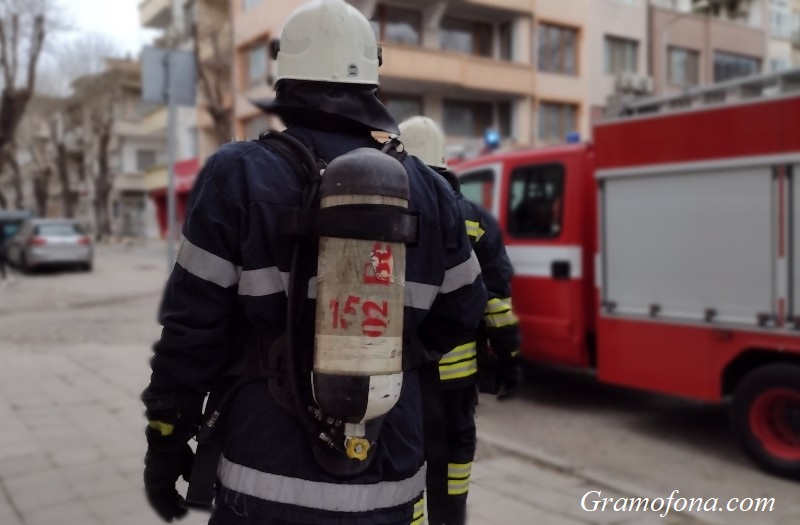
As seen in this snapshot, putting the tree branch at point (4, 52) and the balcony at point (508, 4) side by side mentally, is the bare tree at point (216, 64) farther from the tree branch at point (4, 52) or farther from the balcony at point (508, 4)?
the balcony at point (508, 4)

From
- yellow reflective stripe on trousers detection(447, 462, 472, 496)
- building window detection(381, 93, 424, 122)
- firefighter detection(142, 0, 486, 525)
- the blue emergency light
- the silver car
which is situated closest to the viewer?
firefighter detection(142, 0, 486, 525)

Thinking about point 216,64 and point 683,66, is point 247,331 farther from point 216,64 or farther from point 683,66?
point 683,66

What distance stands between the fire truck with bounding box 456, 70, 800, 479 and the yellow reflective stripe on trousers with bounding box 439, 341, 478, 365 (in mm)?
2735

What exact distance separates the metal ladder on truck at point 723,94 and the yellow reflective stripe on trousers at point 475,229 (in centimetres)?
279

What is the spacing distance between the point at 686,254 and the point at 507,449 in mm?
1937

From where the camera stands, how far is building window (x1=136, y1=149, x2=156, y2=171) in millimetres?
48281

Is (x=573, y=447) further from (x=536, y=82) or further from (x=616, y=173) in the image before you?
(x=536, y=82)

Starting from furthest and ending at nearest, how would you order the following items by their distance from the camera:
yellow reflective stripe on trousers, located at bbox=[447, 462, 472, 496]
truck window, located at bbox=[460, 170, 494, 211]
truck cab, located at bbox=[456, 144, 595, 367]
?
truck window, located at bbox=[460, 170, 494, 211] < truck cab, located at bbox=[456, 144, 595, 367] < yellow reflective stripe on trousers, located at bbox=[447, 462, 472, 496]

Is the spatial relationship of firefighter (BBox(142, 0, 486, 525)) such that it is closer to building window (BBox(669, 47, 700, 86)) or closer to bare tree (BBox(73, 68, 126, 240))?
building window (BBox(669, 47, 700, 86))

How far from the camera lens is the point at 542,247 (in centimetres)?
696

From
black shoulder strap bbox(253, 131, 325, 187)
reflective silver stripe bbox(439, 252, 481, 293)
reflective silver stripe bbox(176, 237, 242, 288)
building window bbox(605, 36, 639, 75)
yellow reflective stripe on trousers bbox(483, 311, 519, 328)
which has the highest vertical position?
building window bbox(605, 36, 639, 75)

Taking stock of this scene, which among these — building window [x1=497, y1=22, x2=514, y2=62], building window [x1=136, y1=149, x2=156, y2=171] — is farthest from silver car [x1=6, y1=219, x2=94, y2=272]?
building window [x1=136, y1=149, x2=156, y2=171]

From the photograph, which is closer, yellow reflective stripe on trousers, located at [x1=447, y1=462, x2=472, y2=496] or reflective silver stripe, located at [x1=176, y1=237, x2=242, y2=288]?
reflective silver stripe, located at [x1=176, y1=237, x2=242, y2=288]

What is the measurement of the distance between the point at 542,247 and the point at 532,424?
1.54 m
